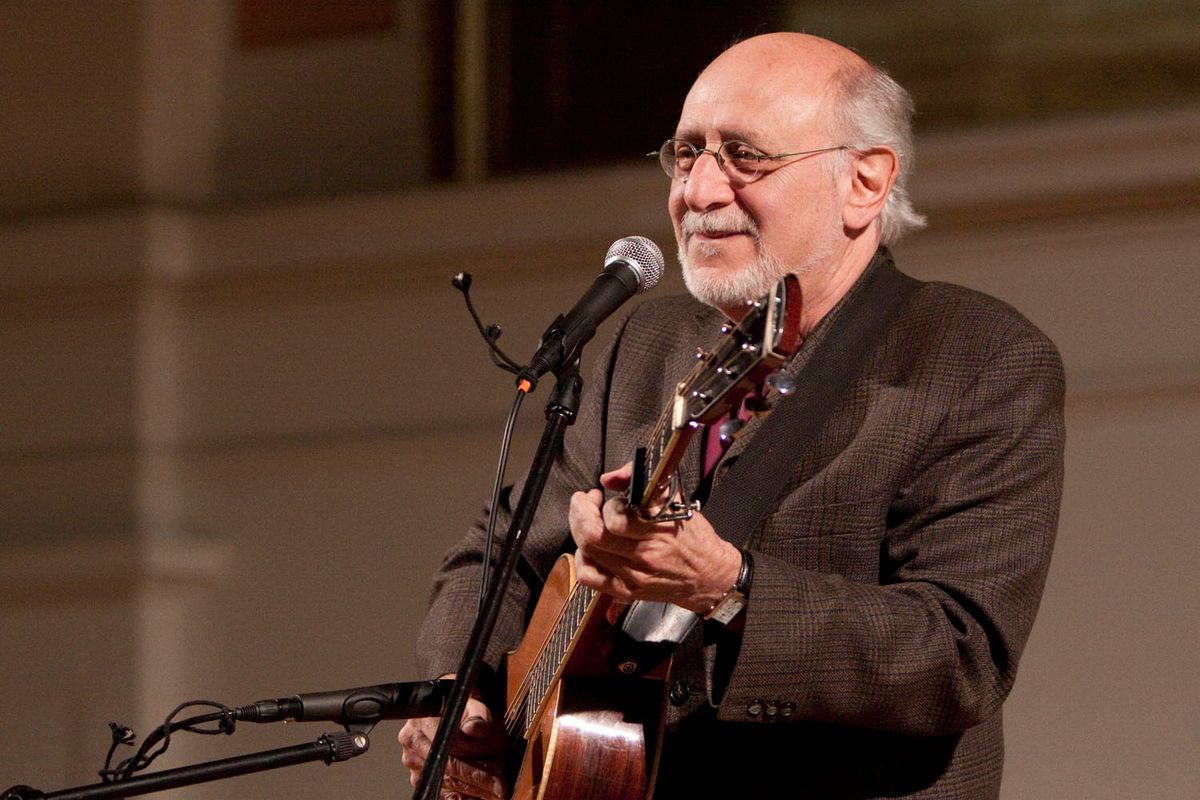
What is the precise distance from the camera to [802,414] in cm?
232

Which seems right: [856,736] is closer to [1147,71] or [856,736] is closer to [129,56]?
[1147,71]

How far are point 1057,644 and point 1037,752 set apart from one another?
0.23 metres

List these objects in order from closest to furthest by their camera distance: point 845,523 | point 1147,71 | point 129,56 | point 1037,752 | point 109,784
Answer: point 109,784 → point 845,523 → point 1037,752 → point 1147,71 → point 129,56

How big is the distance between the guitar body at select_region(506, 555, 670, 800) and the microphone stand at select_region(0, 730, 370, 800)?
0.26 m

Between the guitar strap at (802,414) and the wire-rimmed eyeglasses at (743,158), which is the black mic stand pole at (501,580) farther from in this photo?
the wire-rimmed eyeglasses at (743,158)

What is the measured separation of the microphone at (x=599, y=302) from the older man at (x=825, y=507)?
163 millimetres

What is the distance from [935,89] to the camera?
13.1 ft

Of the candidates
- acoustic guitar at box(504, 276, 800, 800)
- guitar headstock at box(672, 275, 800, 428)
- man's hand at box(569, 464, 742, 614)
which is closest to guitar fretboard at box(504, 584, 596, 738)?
acoustic guitar at box(504, 276, 800, 800)

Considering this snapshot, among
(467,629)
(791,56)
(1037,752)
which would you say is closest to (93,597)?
(467,629)

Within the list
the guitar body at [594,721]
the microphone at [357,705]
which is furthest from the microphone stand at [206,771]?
the guitar body at [594,721]

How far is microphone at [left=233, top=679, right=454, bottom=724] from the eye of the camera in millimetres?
1950

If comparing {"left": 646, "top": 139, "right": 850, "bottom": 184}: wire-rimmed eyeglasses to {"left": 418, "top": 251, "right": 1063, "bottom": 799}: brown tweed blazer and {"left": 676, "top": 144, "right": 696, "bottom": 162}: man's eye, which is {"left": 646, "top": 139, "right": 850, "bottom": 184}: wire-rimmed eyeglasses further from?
{"left": 418, "top": 251, "right": 1063, "bottom": 799}: brown tweed blazer

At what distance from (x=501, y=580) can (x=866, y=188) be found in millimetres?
961

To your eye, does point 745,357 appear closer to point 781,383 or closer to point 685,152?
point 781,383
